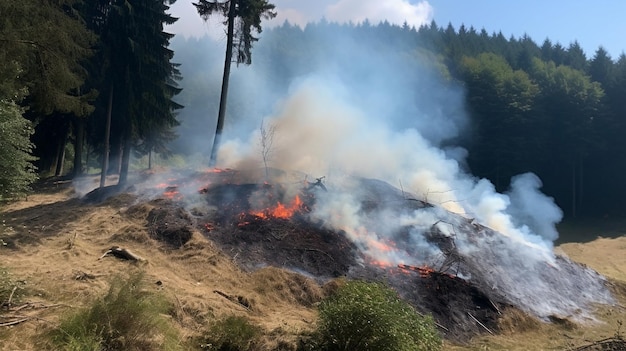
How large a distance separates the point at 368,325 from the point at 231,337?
8.10ft

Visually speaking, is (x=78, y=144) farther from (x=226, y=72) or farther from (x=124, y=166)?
(x=226, y=72)

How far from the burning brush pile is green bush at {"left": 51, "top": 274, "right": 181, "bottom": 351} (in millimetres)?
5042

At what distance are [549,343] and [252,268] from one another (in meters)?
8.20

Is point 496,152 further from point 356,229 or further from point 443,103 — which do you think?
point 356,229

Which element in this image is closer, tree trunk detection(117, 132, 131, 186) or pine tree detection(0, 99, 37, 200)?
pine tree detection(0, 99, 37, 200)

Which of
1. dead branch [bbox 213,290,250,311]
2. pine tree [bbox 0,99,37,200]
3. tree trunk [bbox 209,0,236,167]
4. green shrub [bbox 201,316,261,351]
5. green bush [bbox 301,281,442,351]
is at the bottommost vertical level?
dead branch [bbox 213,290,250,311]

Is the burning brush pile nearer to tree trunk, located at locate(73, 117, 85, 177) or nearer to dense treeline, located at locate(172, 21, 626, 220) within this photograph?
tree trunk, located at locate(73, 117, 85, 177)

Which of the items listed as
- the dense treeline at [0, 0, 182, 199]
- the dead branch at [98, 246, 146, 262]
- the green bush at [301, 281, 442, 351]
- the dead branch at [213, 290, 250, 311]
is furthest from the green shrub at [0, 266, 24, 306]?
the green bush at [301, 281, 442, 351]

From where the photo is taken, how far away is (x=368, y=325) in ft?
21.6

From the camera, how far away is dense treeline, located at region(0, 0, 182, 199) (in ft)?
33.1

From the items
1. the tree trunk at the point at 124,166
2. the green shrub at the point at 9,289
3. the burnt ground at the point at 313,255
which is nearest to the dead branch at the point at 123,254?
the burnt ground at the point at 313,255

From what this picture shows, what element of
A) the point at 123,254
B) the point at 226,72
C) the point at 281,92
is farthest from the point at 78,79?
the point at 281,92

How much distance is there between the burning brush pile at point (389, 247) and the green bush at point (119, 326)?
5042mm

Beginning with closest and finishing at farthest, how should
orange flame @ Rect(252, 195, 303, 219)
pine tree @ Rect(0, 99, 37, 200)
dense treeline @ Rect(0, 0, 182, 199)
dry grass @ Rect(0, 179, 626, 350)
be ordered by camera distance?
dry grass @ Rect(0, 179, 626, 350) < pine tree @ Rect(0, 99, 37, 200) < dense treeline @ Rect(0, 0, 182, 199) < orange flame @ Rect(252, 195, 303, 219)
